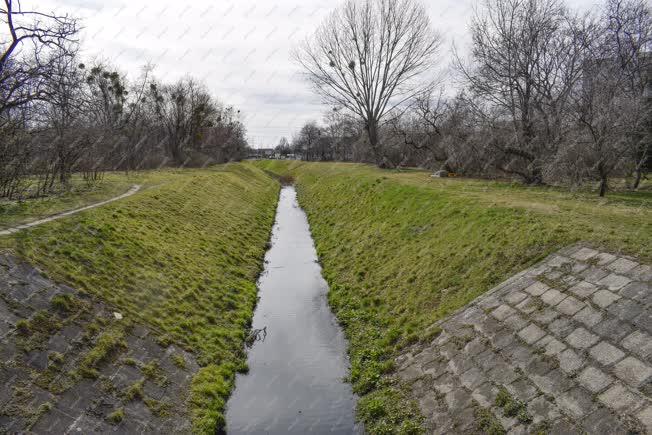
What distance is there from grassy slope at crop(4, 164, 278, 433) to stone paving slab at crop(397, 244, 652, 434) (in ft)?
14.4

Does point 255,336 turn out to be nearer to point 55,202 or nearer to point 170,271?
point 170,271

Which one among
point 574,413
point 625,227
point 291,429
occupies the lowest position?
point 291,429

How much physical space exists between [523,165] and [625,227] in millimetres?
16603

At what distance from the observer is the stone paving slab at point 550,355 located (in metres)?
6.04

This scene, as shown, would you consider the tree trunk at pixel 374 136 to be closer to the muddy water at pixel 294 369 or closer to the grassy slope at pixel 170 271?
the grassy slope at pixel 170 271

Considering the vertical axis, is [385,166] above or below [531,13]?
below

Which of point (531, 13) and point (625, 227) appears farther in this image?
point (531, 13)

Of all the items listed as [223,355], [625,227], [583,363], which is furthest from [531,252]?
[223,355]

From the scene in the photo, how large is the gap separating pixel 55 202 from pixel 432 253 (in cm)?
1391

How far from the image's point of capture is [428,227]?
1622 cm

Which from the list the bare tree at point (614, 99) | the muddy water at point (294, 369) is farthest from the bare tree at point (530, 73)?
the muddy water at point (294, 369)

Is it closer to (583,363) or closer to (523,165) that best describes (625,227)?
(583,363)

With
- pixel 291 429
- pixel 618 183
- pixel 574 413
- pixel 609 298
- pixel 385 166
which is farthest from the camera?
pixel 385 166

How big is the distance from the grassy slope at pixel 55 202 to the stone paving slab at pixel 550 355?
11.6 meters
